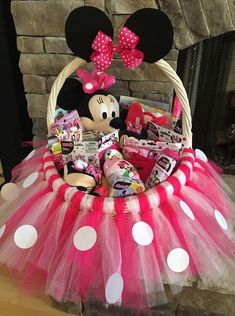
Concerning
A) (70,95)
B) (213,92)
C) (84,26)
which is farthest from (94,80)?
(213,92)

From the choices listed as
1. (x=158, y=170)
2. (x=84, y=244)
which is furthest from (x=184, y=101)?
(x=84, y=244)

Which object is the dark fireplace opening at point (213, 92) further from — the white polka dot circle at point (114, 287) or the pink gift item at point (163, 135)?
the white polka dot circle at point (114, 287)

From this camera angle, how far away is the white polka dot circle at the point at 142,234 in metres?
0.71

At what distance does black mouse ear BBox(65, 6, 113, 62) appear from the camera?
801mm

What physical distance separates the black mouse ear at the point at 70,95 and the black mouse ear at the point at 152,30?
271mm

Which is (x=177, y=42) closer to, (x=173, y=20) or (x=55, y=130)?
(x=173, y=20)

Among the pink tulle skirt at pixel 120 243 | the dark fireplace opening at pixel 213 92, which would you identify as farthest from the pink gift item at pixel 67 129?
the dark fireplace opening at pixel 213 92

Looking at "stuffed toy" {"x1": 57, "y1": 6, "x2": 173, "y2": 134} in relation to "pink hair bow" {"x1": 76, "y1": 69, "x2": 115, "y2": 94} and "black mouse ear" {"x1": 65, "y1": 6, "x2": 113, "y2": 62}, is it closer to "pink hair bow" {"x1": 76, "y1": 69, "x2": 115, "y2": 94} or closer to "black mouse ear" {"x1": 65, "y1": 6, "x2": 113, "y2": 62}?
"black mouse ear" {"x1": 65, "y1": 6, "x2": 113, "y2": 62}

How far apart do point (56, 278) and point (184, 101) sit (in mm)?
512

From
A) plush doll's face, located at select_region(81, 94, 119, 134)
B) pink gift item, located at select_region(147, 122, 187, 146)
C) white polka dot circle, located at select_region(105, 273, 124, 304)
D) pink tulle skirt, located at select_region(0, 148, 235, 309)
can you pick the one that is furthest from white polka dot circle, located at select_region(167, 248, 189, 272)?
plush doll's face, located at select_region(81, 94, 119, 134)

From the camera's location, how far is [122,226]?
731 millimetres

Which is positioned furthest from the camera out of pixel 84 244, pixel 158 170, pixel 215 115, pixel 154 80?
pixel 215 115

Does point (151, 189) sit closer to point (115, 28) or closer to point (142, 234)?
point (142, 234)

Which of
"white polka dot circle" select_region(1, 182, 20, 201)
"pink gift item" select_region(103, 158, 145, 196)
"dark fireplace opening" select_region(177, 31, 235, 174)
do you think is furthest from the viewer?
"dark fireplace opening" select_region(177, 31, 235, 174)
